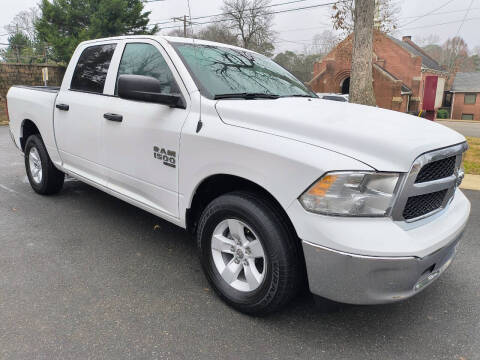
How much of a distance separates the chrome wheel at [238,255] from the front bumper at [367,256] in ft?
1.42

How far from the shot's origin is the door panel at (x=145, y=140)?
3115 millimetres

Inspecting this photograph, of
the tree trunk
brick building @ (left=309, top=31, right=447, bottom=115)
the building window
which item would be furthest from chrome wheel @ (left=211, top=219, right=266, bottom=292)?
the building window

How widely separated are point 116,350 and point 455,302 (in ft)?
8.10

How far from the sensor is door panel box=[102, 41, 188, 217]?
3.12 metres

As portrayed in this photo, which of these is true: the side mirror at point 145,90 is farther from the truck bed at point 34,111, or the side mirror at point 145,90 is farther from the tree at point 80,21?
the tree at point 80,21

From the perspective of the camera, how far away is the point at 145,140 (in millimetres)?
3297

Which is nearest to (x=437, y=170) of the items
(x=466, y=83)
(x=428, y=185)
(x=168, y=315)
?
(x=428, y=185)

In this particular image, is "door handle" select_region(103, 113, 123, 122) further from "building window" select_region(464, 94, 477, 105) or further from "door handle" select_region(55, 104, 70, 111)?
"building window" select_region(464, 94, 477, 105)

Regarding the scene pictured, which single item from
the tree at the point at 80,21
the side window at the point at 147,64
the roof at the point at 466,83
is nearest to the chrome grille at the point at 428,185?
the side window at the point at 147,64

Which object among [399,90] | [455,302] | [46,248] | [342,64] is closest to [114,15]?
[342,64]

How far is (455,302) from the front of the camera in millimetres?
2990

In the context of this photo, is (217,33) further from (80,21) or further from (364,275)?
(364,275)

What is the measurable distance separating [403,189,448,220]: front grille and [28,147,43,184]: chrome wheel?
181 inches

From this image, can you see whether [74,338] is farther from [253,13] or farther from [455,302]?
[253,13]
